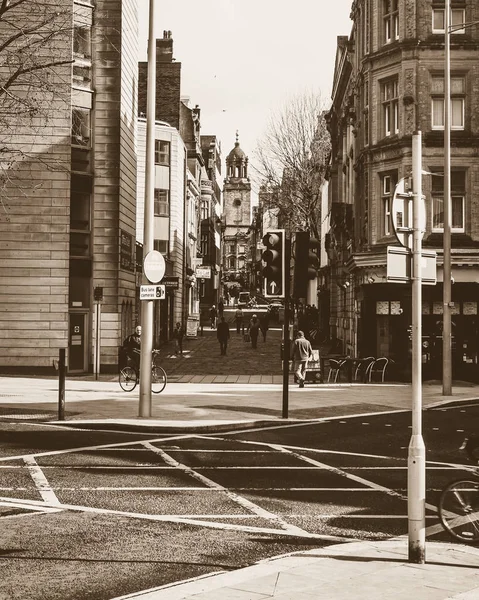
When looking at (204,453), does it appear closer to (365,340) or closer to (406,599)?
(406,599)

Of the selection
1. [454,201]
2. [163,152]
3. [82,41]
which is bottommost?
[454,201]

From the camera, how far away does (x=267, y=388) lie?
98.7 feet

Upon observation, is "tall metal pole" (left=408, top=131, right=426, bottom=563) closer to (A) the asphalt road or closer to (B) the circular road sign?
(A) the asphalt road

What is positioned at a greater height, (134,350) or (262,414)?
(134,350)

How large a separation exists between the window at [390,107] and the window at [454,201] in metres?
2.57

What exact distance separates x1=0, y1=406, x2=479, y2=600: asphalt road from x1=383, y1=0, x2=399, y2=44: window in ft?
67.8

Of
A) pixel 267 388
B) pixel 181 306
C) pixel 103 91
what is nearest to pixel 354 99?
pixel 103 91

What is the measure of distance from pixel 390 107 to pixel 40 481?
26138 millimetres

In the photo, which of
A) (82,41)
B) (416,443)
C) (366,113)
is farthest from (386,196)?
(416,443)

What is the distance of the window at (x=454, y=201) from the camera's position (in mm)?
34125

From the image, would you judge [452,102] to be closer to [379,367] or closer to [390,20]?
[390,20]

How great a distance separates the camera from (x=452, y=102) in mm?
34594

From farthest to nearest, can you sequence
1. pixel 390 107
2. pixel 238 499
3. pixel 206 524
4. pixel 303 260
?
pixel 390 107 < pixel 303 260 < pixel 238 499 < pixel 206 524

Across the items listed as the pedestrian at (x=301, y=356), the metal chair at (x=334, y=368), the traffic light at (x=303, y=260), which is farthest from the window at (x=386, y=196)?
the traffic light at (x=303, y=260)
